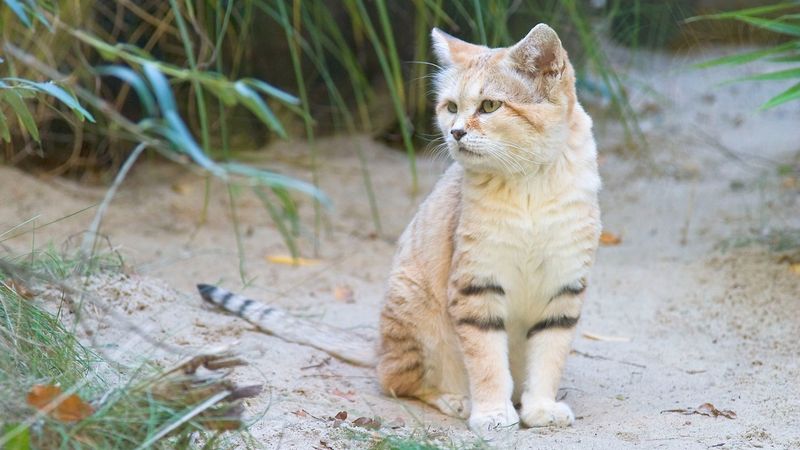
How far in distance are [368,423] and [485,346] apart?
1.73 ft

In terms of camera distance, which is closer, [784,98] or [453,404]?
[453,404]

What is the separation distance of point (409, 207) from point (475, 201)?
9.83 feet

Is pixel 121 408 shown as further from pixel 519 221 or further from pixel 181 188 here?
pixel 181 188

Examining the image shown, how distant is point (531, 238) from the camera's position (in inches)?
137

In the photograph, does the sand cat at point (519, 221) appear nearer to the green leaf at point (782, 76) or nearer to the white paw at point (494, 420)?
the white paw at point (494, 420)

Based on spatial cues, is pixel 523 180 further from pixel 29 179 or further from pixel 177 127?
pixel 29 179

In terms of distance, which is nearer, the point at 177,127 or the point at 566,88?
the point at 177,127

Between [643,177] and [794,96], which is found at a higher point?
[794,96]

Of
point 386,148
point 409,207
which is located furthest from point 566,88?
point 386,148

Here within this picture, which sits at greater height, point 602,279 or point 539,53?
point 539,53

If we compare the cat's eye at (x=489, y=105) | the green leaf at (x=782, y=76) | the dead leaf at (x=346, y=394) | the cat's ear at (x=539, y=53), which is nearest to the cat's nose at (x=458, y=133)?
the cat's eye at (x=489, y=105)

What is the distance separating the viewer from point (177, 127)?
2473mm

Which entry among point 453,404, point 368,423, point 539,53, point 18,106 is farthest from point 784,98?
point 18,106

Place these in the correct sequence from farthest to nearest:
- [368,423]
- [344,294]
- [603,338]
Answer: [344,294]
[603,338]
[368,423]
